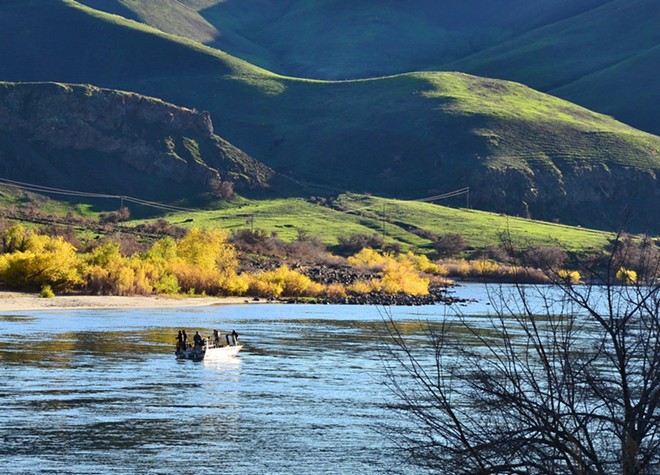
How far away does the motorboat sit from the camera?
50750mm

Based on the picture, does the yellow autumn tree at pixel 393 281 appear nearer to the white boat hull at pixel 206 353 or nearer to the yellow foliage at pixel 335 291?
the yellow foliage at pixel 335 291

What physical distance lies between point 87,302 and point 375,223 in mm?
102969

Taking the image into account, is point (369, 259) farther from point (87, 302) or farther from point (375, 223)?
point (87, 302)

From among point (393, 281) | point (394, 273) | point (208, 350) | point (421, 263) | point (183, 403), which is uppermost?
point (421, 263)

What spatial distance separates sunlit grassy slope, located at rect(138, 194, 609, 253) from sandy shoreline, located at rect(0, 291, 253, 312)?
64623mm

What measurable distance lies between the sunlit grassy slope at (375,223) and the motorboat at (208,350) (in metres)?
102

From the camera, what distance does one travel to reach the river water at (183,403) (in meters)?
29.2

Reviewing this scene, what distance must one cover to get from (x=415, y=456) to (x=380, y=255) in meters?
137

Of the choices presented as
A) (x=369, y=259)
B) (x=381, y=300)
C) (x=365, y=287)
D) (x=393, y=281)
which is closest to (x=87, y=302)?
(x=381, y=300)

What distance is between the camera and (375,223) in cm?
18175

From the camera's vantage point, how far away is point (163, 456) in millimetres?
29609

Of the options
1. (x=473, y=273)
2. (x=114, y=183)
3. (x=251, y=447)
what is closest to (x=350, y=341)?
(x=251, y=447)

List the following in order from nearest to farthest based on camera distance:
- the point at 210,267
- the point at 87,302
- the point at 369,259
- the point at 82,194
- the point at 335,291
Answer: the point at 87,302 < the point at 210,267 < the point at 335,291 < the point at 369,259 < the point at 82,194

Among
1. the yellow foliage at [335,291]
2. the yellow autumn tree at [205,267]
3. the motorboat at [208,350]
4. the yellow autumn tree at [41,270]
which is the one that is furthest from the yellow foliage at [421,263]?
the motorboat at [208,350]
